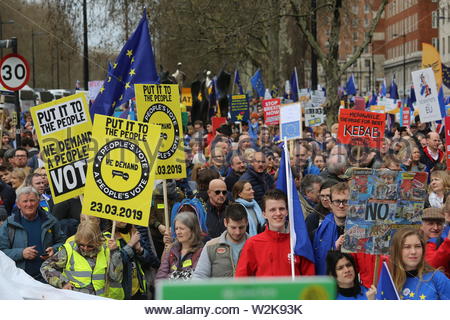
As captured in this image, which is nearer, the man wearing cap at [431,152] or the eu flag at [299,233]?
the eu flag at [299,233]

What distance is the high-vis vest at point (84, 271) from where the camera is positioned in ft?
21.6

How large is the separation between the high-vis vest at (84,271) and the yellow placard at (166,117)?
254 cm

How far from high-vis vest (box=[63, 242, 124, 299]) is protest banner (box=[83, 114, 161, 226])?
546mm

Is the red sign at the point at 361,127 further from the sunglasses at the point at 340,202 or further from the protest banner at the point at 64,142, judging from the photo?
the sunglasses at the point at 340,202

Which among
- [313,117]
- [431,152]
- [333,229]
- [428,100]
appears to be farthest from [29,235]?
[313,117]

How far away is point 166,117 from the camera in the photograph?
963 cm

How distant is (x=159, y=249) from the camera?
8.73 metres

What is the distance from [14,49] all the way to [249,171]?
22.8 feet

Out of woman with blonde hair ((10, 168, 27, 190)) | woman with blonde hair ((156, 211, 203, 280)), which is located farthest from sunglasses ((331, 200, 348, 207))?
woman with blonde hair ((10, 168, 27, 190))

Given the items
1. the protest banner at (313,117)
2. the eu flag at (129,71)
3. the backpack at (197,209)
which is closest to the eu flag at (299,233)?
the backpack at (197,209)

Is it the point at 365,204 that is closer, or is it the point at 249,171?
the point at 365,204

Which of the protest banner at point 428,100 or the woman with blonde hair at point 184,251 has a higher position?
the protest banner at point 428,100
